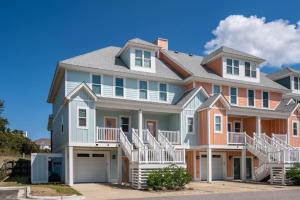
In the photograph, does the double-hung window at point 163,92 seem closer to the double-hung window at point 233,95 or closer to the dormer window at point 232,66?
the double-hung window at point 233,95

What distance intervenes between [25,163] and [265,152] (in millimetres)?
21273

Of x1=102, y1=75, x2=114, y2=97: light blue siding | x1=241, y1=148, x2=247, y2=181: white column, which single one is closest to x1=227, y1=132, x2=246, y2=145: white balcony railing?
x1=241, y1=148, x2=247, y2=181: white column

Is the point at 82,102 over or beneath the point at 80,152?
over

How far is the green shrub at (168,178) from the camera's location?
21.0 meters

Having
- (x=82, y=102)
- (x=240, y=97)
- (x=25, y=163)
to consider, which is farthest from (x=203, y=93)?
(x=25, y=163)

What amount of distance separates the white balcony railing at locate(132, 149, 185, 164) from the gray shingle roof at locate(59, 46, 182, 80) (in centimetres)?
748

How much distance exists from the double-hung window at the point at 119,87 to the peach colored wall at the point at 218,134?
6767mm

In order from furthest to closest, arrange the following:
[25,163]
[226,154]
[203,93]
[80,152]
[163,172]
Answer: [25,163] < [226,154] < [203,93] < [80,152] < [163,172]

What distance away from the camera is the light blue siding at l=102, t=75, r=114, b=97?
27.0 metres

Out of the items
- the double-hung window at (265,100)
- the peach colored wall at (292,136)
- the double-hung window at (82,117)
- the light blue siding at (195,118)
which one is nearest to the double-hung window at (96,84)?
the double-hung window at (82,117)

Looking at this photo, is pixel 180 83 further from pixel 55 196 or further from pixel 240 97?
pixel 55 196

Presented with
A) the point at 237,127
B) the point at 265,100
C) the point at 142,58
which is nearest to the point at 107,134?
the point at 142,58

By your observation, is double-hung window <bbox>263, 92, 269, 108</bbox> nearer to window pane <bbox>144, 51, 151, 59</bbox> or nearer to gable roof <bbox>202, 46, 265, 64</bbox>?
gable roof <bbox>202, 46, 265, 64</bbox>

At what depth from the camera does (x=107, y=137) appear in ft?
83.3
